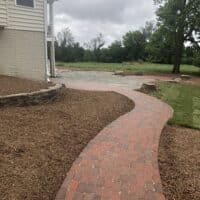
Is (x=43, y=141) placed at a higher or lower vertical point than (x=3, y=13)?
lower

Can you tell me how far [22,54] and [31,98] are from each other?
5.21m

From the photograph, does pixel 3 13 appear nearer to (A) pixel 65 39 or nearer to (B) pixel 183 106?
(B) pixel 183 106

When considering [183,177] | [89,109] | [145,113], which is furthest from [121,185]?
[145,113]

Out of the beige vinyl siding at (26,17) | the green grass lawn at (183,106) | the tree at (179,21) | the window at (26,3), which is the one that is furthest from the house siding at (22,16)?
the tree at (179,21)

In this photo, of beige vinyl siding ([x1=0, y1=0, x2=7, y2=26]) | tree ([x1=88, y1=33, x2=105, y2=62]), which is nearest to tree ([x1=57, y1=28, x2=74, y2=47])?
tree ([x1=88, y1=33, x2=105, y2=62])

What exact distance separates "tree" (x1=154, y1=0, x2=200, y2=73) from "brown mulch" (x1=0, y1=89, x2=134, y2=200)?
54.5 ft

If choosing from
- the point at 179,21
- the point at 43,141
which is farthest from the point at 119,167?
the point at 179,21

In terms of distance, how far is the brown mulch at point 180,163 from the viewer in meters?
3.96

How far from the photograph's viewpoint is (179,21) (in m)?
23.2

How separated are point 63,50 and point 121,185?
113 feet

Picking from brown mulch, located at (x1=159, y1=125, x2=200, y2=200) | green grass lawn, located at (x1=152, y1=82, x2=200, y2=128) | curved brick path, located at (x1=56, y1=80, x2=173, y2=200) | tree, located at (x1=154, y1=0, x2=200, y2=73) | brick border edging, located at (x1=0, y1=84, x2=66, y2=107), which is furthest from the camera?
tree, located at (x1=154, y1=0, x2=200, y2=73)

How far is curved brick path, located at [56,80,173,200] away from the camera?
3640 millimetres

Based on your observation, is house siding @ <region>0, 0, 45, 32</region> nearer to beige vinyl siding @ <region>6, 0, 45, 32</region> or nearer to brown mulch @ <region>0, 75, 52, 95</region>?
beige vinyl siding @ <region>6, 0, 45, 32</region>

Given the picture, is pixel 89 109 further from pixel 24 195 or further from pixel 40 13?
pixel 40 13
